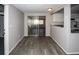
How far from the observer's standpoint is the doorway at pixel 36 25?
11.1m

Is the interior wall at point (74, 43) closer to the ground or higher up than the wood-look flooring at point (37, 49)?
higher up

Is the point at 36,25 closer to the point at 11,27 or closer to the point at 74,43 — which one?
the point at 11,27

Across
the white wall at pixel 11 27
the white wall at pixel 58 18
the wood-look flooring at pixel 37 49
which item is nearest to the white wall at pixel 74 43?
the wood-look flooring at pixel 37 49

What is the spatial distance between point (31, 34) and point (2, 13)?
643cm

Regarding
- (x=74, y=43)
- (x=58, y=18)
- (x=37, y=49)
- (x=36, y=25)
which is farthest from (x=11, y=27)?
(x=36, y=25)

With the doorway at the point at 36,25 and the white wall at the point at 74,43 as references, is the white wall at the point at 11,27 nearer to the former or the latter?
the white wall at the point at 74,43

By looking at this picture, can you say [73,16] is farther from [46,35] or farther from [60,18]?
[46,35]

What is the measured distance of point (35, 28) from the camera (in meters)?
11.1

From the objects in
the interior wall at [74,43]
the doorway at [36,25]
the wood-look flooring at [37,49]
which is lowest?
the wood-look flooring at [37,49]

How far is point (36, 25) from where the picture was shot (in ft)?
36.5

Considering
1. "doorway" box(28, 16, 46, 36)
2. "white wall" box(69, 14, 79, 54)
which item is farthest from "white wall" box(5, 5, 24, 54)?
"doorway" box(28, 16, 46, 36)
